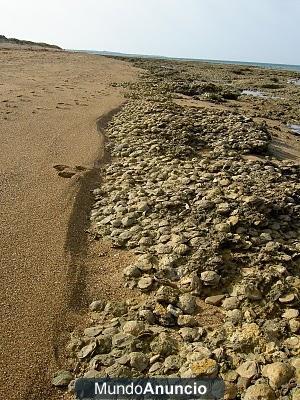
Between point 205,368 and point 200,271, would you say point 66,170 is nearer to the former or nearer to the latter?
point 200,271

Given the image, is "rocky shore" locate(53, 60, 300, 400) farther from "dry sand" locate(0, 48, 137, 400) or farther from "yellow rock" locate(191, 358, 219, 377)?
"dry sand" locate(0, 48, 137, 400)

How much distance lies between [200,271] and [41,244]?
1.96 metres

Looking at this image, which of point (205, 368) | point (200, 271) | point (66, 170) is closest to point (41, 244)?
point (200, 271)

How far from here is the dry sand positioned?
3354 millimetres

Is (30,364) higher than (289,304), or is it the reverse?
(289,304)

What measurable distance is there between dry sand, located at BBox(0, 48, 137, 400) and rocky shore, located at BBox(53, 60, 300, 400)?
0.24 m

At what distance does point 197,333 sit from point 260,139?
21.2ft

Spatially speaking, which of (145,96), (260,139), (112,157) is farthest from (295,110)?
(112,157)

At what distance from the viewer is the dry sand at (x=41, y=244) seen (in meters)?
3.35

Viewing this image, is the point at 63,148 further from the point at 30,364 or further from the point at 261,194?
the point at 30,364

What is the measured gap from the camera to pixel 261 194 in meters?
5.81

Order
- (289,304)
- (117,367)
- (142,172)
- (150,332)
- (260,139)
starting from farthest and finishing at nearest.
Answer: (260,139), (142,172), (289,304), (150,332), (117,367)

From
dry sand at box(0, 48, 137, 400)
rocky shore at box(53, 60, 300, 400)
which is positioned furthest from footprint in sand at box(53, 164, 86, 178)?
rocky shore at box(53, 60, 300, 400)

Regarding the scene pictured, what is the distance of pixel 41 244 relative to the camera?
491cm
